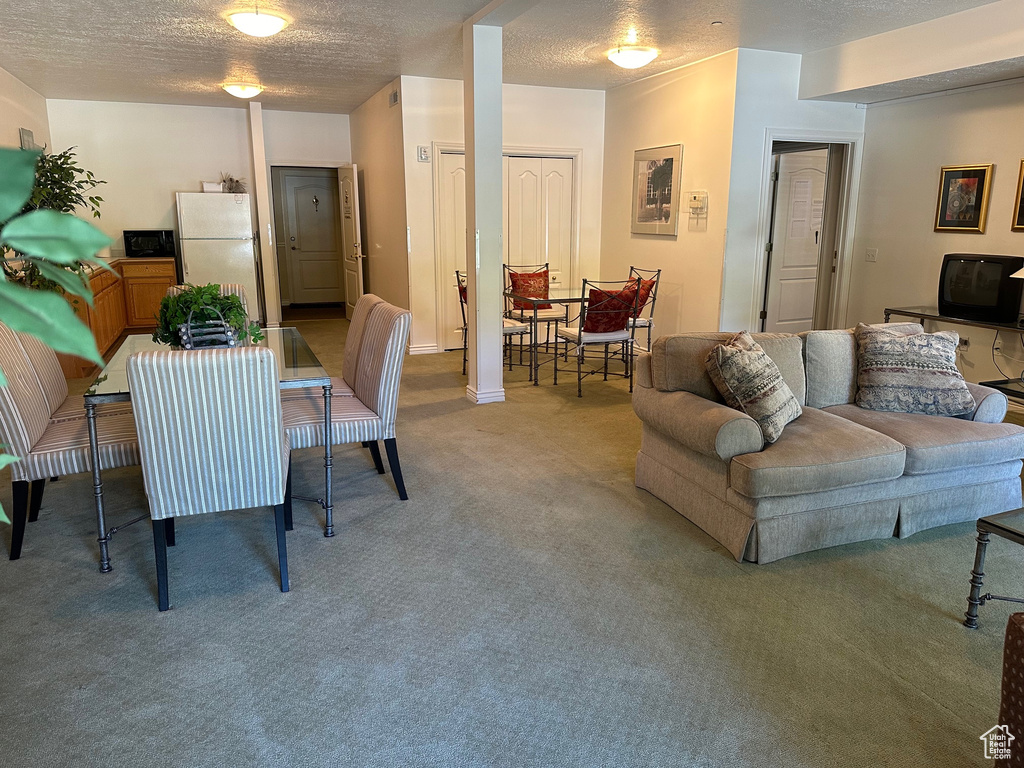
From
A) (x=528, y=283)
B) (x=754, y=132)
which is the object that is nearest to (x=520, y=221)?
(x=528, y=283)

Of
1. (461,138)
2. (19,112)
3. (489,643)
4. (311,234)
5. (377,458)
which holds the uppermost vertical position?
(19,112)

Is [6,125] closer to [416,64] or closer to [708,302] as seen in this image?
[416,64]

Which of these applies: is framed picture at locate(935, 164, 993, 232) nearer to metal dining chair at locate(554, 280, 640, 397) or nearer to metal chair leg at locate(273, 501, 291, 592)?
metal dining chair at locate(554, 280, 640, 397)

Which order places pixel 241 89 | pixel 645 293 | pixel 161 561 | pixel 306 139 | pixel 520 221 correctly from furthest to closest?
pixel 306 139
pixel 520 221
pixel 241 89
pixel 645 293
pixel 161 561

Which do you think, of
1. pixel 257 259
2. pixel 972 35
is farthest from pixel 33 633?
pixel 257 259

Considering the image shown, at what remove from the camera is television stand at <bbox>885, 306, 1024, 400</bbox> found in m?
3.85

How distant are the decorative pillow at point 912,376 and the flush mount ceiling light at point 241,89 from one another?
546 cm

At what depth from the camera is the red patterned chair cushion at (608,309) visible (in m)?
5.27

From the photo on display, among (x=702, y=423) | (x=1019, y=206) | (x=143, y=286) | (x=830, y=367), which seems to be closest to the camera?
(x=702, y=423)

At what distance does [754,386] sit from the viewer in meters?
2.95

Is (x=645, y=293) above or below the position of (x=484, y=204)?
below

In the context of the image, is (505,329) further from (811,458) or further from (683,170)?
(811,458)

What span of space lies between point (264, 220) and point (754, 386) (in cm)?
667

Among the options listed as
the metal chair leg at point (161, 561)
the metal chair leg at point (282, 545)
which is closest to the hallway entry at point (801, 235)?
the metal chair leg at point (282, 545)
